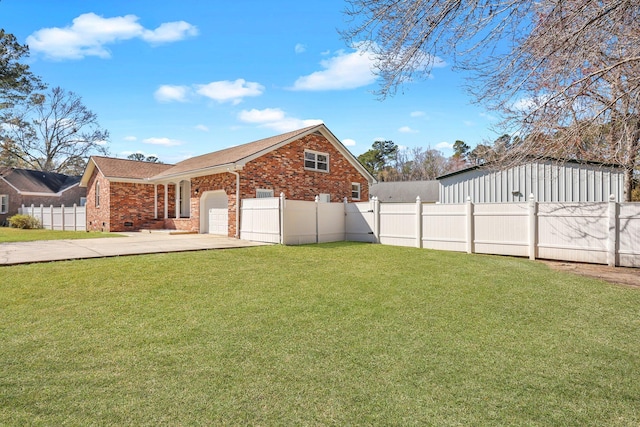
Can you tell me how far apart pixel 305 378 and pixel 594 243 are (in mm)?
9346

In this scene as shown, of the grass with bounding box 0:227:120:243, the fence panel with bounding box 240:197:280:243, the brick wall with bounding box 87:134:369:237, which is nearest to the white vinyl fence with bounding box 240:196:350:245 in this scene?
the fence panel with bounding box 240:197:280:243

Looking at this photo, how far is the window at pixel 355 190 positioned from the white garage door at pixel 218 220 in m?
7.65

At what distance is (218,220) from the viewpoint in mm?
16000

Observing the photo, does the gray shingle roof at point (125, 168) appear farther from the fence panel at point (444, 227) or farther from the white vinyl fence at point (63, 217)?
the fence panel at point (444, 227)

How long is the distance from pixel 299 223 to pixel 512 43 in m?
9.11

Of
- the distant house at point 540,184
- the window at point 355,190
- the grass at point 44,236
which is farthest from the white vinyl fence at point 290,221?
the grass at point 44,236

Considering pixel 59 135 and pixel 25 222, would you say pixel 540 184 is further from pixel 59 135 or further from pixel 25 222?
→ pixel 59 135

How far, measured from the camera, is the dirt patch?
7.15 meters

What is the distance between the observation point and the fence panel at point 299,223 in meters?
12.5

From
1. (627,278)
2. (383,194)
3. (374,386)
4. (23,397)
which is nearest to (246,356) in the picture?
(374,386)

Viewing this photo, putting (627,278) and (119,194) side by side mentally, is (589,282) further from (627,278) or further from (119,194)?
(119,194)

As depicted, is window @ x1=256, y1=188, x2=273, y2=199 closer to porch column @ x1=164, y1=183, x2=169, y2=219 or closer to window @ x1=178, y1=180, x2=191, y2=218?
window @ x1=178, y1=180, x2=191, y2=218

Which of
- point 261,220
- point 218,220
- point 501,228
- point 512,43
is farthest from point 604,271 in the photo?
point 218,220

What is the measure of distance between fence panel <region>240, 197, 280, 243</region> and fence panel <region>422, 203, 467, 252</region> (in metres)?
5.22
